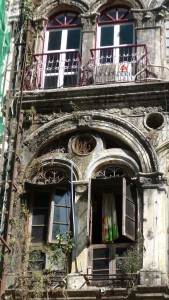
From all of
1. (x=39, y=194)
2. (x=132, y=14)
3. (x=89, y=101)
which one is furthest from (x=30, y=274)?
(x=132, y=14)

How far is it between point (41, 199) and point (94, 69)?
296cm

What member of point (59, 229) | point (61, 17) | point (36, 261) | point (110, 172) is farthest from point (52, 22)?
point (36, 261)

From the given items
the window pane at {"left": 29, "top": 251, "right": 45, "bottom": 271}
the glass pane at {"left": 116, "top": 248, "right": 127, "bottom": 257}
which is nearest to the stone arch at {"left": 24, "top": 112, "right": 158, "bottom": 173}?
the glass pane at {"left": 116, "top": 248, "right": 127, "bottom": 257}

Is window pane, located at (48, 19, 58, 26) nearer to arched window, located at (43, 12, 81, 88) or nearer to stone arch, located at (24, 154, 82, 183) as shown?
arched window, located at (43, 12, 81, 88)

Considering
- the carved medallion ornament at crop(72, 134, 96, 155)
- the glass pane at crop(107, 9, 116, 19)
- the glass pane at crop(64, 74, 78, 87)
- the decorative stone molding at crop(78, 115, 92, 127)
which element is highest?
the glass pane at crop(107, 9, 116, 19)

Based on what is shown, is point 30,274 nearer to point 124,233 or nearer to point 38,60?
point 124,233

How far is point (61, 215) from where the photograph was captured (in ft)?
38.1

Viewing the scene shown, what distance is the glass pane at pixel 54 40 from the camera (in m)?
13.7

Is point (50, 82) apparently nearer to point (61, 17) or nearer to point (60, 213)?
point (61, 17)

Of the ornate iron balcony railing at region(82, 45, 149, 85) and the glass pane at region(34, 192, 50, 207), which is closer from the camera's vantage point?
the glass pane at region(34, 192, 50, 207)

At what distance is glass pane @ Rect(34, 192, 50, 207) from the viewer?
1183 centimetres

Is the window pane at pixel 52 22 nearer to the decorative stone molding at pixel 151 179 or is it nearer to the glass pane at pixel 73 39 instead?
the glass pane at pixel 73 39

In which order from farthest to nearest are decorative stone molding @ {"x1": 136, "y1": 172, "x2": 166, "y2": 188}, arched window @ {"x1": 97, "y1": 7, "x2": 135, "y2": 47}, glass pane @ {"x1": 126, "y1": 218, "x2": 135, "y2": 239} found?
arched window @ {"x1": 97, "y1": 7, "x2": 135, "y2": 47} → decorative stone molding @ {"x1": 136, "y1": 172, "x2": 166, "y2": 188} → glass pane @ {"x1": 126, "y1": 218, "x2": 135, "y2": 239}

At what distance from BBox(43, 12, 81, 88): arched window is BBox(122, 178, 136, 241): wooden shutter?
2846 mm
